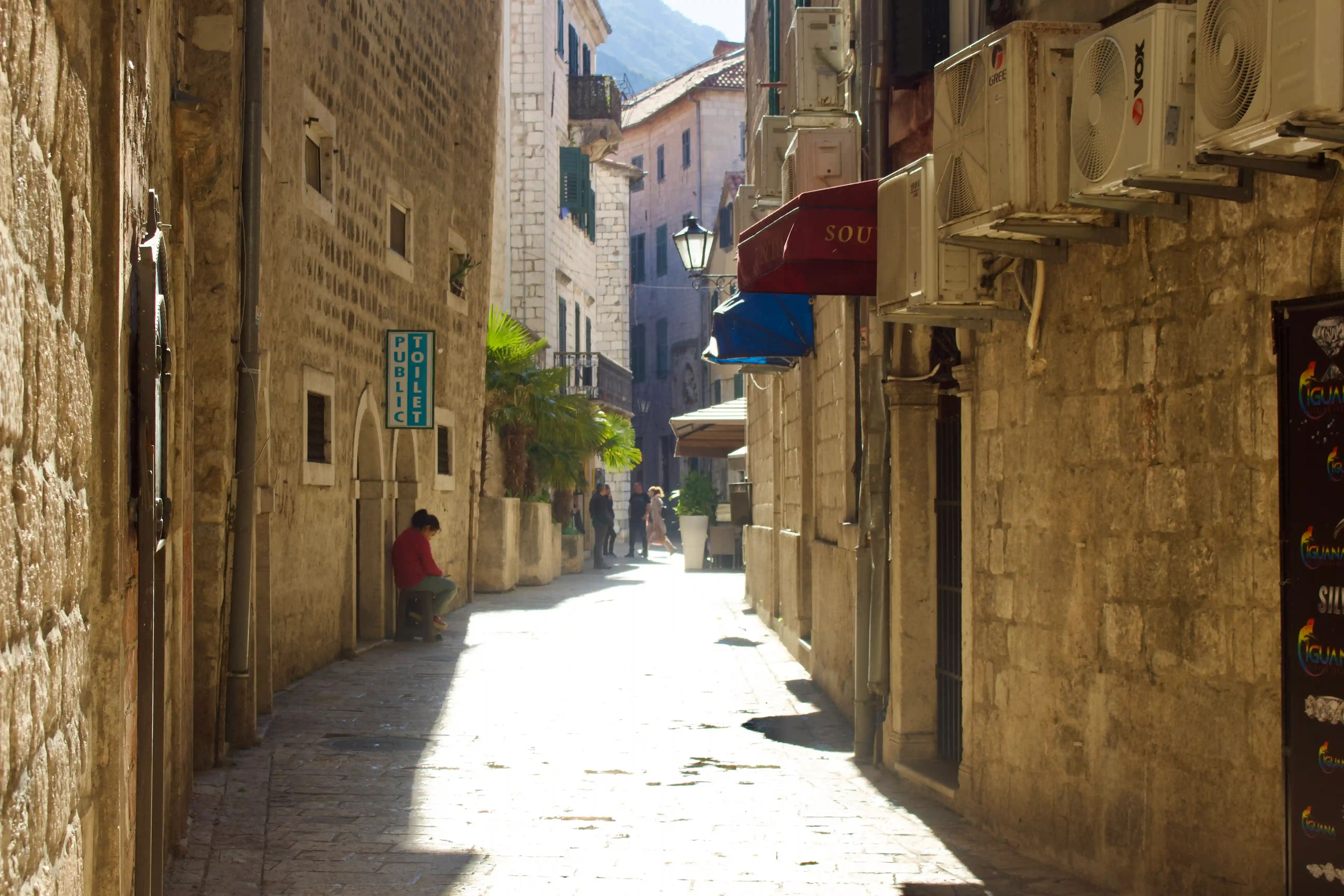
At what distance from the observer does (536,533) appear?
24156 millimetres

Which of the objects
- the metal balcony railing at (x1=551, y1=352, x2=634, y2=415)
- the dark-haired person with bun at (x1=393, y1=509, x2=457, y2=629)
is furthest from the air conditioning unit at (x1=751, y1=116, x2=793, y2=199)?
the metal balcony railing at (x1=551, y1=352, x2=634, y2=415)

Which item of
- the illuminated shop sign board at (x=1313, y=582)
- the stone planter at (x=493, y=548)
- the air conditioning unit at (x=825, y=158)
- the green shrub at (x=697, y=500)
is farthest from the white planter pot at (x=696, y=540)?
the illuminated shop sign board at (x=1313, y=582)

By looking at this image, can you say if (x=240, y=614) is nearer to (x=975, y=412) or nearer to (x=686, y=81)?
(x=975, y=412)

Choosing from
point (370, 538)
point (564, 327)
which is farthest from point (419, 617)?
point (564, 327)

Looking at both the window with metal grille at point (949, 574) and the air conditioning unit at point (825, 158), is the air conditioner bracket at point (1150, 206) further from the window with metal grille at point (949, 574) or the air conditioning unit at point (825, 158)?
the air conditioning unit at point (825, 158)

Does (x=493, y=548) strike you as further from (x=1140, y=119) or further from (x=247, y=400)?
(x=1140, y=119)

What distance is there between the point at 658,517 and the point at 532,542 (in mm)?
15359

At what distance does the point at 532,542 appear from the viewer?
24.0m

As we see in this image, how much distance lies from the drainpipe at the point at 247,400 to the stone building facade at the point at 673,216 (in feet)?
136

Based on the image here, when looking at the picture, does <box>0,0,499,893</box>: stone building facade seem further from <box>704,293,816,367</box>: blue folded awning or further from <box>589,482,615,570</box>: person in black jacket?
<box>589,482,615,570</box>: person in black jacket

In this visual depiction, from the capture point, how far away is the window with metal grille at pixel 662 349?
55.1 meters

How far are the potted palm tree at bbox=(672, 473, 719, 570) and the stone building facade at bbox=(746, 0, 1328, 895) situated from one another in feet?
68.7

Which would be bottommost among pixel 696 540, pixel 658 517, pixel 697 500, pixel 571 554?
pixel 571 554

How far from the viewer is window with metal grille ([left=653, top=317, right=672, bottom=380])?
55.1 m
